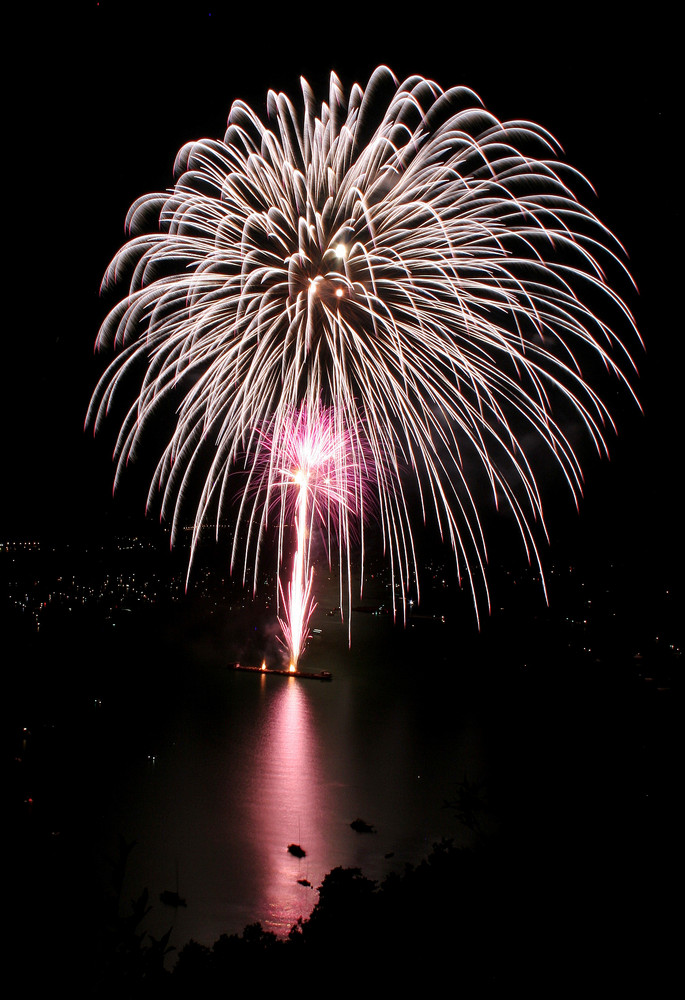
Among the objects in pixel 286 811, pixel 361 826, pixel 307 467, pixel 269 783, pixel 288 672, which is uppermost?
pixel 307 467

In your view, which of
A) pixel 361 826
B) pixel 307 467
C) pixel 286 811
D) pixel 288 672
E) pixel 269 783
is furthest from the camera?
pixel 288 672

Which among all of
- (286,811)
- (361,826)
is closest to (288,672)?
(286,811)

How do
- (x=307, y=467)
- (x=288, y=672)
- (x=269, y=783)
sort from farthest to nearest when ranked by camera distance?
(x=288, y=672) < (x=307, y=467) < (x=269, y=783)

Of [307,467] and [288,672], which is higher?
[307,467]

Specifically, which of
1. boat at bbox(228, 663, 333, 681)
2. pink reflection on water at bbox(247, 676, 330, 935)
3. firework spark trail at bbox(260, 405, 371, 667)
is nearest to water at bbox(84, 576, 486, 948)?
pink reflection on water at bbox(247, 676, 330, 935)

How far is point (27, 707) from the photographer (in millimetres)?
A: 11227

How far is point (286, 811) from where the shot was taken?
860cm

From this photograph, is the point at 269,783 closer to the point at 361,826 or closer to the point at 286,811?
the point at 286,811

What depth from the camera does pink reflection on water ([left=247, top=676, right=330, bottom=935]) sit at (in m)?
6.46

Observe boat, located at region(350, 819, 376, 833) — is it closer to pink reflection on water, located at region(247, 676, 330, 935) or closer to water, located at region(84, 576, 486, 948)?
water, located at region(84, 576, 486, 948)

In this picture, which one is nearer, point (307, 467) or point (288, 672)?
point (307, 467)

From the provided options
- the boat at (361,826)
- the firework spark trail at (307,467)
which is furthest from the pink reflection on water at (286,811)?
the firework spark trail at (307,467)

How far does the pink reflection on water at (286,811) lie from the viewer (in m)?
6.46

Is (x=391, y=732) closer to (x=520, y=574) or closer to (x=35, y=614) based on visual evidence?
(x=35, y=614)
